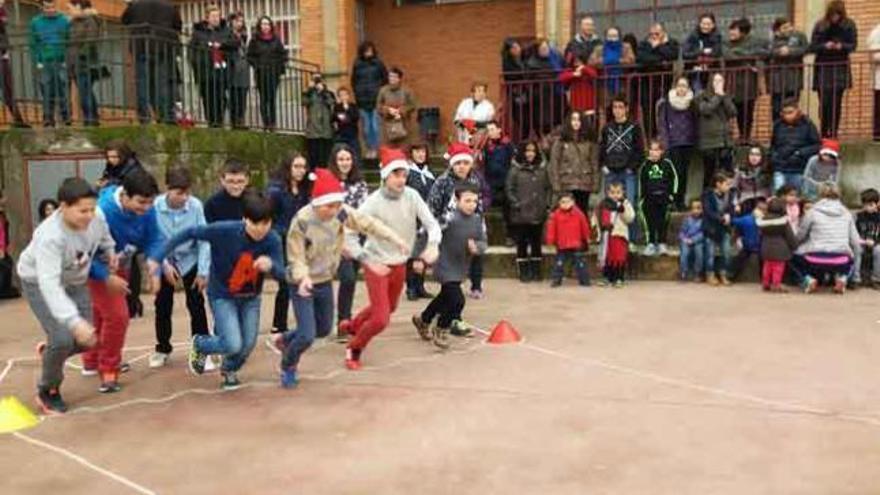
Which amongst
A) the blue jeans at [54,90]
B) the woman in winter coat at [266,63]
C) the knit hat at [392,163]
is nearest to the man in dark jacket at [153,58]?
the blue jeans at [54,90]

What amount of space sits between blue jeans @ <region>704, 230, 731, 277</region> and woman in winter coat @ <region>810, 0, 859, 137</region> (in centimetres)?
287

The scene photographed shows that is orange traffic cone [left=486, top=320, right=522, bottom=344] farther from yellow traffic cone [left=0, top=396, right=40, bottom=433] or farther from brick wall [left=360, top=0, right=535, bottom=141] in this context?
brick wall [left=360, top=0, right=535, bottom=141]

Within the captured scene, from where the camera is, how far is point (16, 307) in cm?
1053

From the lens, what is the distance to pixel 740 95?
39.9ft

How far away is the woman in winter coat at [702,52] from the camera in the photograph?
12.2m

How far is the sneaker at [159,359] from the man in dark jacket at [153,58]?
5194 mm

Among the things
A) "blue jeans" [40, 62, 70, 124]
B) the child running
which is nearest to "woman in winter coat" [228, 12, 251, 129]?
"blue jeans" [40, 62, 70, 124]

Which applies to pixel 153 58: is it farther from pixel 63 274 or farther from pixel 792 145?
pixel 792 145

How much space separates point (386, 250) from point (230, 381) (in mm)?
1477

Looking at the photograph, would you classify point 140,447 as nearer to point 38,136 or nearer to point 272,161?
point 38,136

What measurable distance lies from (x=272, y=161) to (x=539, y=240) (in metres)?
4.25

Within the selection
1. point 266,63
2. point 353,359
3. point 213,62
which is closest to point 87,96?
point 213,62

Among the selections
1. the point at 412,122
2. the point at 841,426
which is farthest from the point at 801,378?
the point at 412,122

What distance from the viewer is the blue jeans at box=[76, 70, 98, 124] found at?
454 inches
